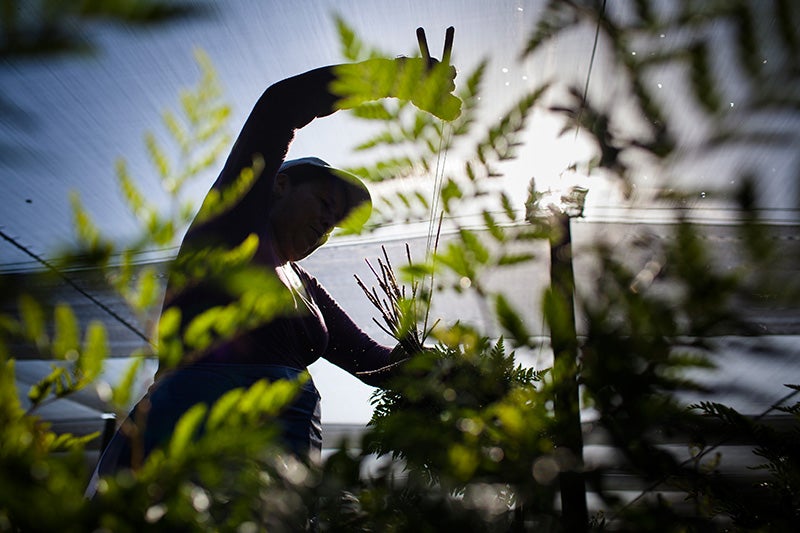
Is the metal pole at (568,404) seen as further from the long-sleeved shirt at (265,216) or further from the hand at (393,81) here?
the long-sleeved shirt at (265,216)

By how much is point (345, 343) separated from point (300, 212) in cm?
36

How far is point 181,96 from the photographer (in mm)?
380

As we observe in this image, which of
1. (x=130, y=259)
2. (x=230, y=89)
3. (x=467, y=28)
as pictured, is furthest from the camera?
(x=230, y=89)

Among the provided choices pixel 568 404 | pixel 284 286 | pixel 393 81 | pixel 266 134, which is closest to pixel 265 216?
pixel 266 134

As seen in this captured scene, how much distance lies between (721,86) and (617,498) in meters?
0.25

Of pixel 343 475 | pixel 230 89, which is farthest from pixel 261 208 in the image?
pixel 230 89

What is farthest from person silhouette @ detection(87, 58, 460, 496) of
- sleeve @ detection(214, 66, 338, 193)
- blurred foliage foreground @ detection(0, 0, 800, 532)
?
blurred foliage foreground @ detection(0, 0, 800, 532)

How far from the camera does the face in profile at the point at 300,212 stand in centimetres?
140

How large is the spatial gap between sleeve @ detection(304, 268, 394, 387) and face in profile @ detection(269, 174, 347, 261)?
16 centimetres

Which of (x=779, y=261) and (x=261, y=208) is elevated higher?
(x=261, y=208)

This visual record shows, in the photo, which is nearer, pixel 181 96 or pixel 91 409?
pixel 181 96

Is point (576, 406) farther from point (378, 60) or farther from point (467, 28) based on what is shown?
point (467, 28)

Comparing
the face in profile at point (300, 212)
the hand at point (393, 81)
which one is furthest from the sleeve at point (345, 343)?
the hand at point (393, 81)

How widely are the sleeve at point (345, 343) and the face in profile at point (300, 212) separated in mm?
161
